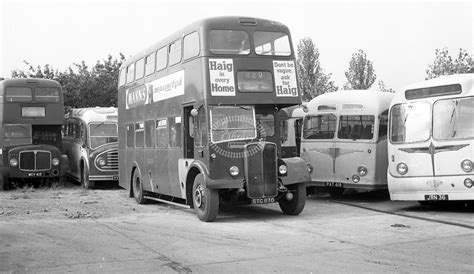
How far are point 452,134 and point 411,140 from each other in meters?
0.94

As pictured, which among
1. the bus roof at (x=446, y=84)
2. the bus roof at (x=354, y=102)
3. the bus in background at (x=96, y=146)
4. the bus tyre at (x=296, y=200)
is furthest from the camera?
the bus in background at (x=96, y=146)

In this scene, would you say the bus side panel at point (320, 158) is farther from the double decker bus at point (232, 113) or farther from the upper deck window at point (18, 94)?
the upper deck window at point (18, 94)

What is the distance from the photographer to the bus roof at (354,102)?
580 inches

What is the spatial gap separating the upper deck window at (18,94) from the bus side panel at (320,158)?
1089 cm

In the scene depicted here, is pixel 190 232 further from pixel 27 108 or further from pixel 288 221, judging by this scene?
pixel 27 108

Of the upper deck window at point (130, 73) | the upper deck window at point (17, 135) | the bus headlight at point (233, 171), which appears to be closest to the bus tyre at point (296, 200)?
the bus headlight at point (233, 171)

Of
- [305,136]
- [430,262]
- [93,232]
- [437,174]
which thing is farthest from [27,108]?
[430,262]

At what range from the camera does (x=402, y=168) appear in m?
12.5

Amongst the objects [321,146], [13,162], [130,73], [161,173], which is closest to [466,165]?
[321,146]

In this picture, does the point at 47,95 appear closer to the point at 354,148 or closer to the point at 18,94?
the point at 18,94

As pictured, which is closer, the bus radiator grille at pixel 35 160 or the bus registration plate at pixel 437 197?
the bus registration plate at pixel 437 197

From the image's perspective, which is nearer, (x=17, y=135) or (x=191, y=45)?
(x=191, y=45)

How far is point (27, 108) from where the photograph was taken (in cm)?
2069

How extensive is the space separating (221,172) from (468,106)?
526cm
